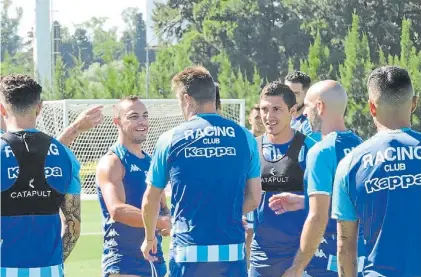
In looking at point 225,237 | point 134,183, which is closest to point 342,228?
point 225,237

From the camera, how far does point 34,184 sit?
529cm

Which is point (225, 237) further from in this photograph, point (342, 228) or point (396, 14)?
point (396, 14)

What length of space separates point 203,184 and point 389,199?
1.59 meters

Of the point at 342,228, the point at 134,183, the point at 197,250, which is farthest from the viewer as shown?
the point at 134,183

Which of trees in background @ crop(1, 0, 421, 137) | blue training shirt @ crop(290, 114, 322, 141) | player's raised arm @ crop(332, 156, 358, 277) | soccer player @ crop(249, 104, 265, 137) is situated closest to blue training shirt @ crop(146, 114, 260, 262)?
player's raised arm @ crop(332, 156, 358, 277)

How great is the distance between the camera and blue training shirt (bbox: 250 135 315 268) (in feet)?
23.1

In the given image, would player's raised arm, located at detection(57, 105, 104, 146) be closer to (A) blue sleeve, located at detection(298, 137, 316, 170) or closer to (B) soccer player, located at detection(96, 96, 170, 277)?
(B) soccer player, located at detection(96, 96, 170, 277)

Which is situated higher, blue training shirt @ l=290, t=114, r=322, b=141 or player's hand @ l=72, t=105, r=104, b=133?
player's hand @ l=72, t=105, r=104, b=133

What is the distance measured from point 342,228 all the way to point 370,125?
127ft

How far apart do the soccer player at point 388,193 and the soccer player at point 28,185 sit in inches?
71.1

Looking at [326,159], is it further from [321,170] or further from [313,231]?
[313,231]

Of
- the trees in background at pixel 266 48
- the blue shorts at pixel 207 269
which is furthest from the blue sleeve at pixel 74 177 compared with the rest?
the trees in background at pixel 266 48

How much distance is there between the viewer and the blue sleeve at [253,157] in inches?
231

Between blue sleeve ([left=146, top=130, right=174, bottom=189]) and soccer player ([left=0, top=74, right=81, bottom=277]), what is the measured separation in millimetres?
592
